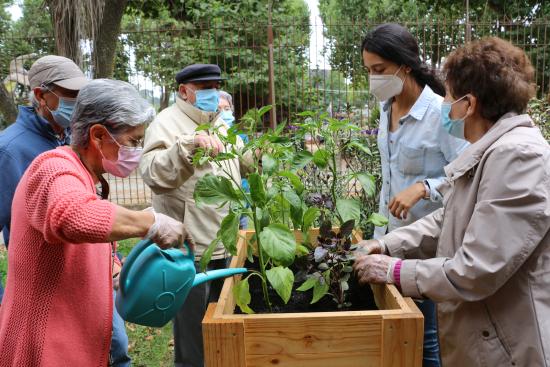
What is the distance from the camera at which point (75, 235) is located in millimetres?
1242

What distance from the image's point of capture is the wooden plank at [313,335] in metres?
1.42

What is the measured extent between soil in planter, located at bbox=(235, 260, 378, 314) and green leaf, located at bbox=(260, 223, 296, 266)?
318 millimetres

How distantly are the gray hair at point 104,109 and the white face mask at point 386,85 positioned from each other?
3.88 ft

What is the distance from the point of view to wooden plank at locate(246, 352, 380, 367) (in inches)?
56.9

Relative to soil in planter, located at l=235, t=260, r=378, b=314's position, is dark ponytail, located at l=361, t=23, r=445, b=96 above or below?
above

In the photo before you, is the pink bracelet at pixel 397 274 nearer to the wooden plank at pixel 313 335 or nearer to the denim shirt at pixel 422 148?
the wooden plank at pixel 313 335

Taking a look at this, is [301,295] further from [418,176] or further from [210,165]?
[210,165]

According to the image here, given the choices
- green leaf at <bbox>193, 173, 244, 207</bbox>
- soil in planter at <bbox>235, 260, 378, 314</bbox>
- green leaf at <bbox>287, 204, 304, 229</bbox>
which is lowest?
soil in planter at <bbox>235, 260, 378, 314</bbox>

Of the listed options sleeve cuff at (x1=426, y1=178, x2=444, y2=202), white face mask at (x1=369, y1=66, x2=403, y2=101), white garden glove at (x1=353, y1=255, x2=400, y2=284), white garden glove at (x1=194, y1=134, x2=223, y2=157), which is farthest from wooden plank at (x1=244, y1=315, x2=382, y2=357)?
white face mask at (x1=369, y1=66, x2=403, y2=101)

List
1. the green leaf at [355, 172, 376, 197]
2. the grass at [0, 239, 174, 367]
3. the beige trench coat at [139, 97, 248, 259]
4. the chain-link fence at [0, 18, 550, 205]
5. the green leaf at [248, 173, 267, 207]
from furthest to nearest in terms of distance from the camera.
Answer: the chain-link fence at [0, 18, 550, 205]
the grass at [0, 239, 174, 367]
the beige trench coat at [139, 97, 248, 259]
the green leaf at [355, 172, 376, 197]
the green leaf at [248, 173, 267, 207]

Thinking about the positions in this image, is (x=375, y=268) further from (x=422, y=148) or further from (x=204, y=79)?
(x=204, y=79)

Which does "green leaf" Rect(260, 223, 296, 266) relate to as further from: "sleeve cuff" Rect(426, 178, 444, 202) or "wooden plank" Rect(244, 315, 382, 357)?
"sleeve cuff" Rect(426, 178, 444, 202)

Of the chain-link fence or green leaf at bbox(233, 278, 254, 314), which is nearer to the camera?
green leaf at bbox(233, 278, 254, 314)

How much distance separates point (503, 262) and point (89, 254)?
114 cm
